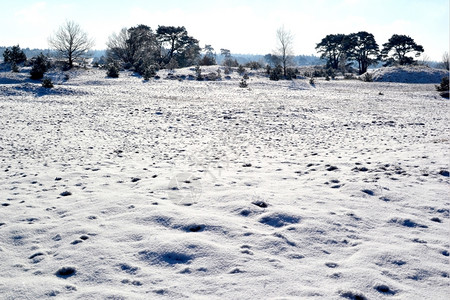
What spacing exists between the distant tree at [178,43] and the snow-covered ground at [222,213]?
4020 cm

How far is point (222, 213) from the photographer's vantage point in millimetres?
4246

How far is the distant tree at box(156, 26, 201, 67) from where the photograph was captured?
4734 centimetres

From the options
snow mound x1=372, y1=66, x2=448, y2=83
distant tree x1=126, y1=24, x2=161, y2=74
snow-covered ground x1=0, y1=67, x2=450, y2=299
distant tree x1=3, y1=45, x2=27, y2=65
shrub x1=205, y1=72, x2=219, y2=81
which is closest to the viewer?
snow-covered ground x1=0, y1=67, x2=450, y2=299

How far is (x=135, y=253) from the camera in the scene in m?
3.28

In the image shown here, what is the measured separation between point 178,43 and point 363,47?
2809cm

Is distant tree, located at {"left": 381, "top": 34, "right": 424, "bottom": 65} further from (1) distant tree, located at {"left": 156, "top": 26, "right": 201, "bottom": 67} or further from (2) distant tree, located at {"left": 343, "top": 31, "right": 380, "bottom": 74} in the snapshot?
(1) distant tree, located at {"left": 156, "top": 26, "right": 201, "bottom": 67}

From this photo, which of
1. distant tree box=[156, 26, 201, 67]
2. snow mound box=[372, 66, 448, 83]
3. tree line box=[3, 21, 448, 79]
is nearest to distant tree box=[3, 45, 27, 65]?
tree line box=[3, 21, 448, 79]

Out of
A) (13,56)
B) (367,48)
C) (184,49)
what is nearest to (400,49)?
(367,48)

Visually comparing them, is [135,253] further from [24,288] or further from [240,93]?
[240,93]

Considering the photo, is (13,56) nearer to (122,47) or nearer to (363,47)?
(122,47)

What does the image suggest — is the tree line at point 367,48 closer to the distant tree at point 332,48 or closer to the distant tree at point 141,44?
the distant tree at point 332,48

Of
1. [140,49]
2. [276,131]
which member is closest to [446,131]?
[276,131]

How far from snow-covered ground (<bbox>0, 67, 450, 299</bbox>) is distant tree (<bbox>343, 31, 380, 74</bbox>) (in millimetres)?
41296

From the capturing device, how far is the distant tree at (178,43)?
47344 millimetres
